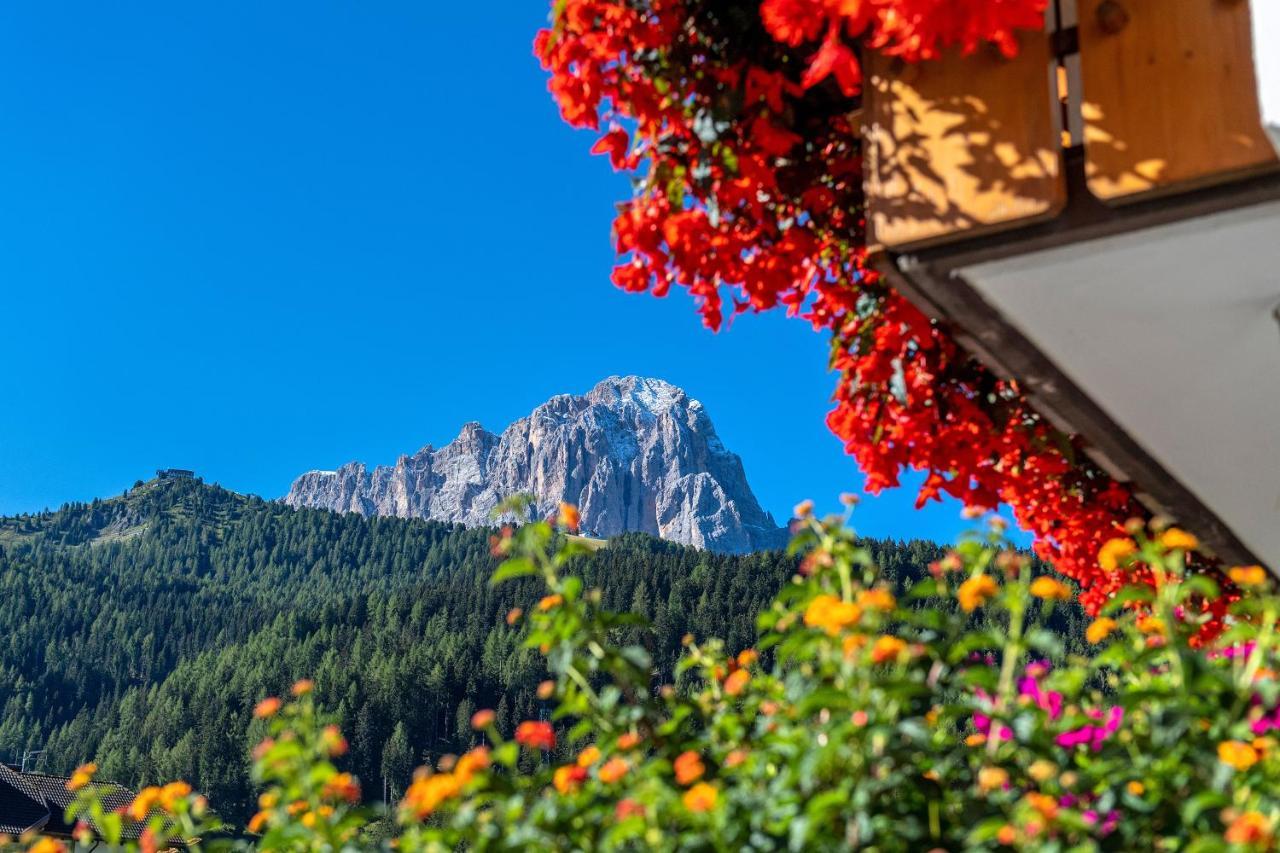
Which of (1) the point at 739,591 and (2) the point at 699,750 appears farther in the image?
(1) the point at 739,591

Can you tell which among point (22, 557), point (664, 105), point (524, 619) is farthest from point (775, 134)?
point (22, 557)

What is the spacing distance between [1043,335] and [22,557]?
637 ft

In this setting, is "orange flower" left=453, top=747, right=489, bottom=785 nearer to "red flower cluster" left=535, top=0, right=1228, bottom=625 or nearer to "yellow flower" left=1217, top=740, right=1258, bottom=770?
"yellow flower" left=1217, top=740, right=1258, bottom=770

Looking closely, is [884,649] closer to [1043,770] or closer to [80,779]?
[1043,770]

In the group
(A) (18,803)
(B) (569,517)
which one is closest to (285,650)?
(A) (18,803)

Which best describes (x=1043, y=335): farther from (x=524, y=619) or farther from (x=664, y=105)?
(x=524, y=619)

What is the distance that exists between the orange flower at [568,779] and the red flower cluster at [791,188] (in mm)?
1627

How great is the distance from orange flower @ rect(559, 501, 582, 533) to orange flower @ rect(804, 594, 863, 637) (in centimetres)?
66

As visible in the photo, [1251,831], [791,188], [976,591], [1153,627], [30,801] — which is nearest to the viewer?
[1251,831]

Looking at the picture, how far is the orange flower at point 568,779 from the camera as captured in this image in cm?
207

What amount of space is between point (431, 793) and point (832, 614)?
68 centimetres

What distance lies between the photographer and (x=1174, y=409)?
3.78m

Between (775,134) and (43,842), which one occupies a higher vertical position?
(775,134)

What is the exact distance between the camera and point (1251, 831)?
4.92ft
